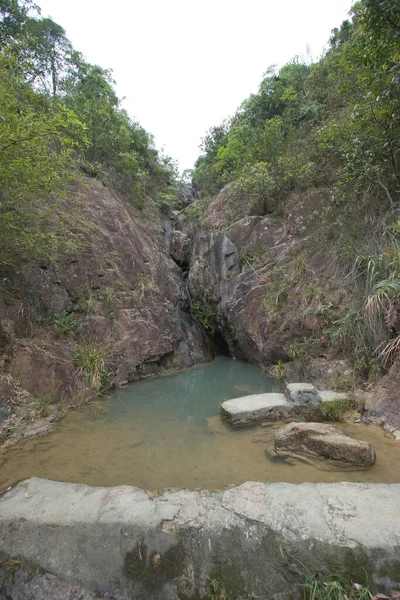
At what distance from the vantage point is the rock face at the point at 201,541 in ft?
5.73

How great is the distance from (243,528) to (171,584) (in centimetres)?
54

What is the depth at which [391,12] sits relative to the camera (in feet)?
12.8

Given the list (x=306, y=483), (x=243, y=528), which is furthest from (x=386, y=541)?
(x=243, y=528)

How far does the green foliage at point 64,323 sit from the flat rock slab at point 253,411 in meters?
3.90

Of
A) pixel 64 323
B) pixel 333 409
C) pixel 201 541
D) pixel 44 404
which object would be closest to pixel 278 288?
pixel 333 409

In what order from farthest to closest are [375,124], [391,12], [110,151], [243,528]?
[110,151] → [375,124] → [391,12] → [243,528]

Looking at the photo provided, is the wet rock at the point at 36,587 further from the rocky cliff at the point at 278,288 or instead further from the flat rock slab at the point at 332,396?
the rocky cliff at the point at 278,288

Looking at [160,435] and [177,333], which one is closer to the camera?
[160,435]

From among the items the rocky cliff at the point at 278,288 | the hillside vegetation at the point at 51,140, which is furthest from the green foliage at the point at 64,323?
the rocky cliff at the point at 278,288

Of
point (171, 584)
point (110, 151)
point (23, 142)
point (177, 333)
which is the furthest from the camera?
point (110, 151)

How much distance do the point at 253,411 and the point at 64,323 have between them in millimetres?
4431

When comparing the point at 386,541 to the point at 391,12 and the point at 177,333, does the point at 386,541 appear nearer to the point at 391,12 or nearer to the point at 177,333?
the point at 391,12

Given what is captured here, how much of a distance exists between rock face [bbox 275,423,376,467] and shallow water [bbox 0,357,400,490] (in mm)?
116

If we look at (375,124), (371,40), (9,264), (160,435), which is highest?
(371,40)
